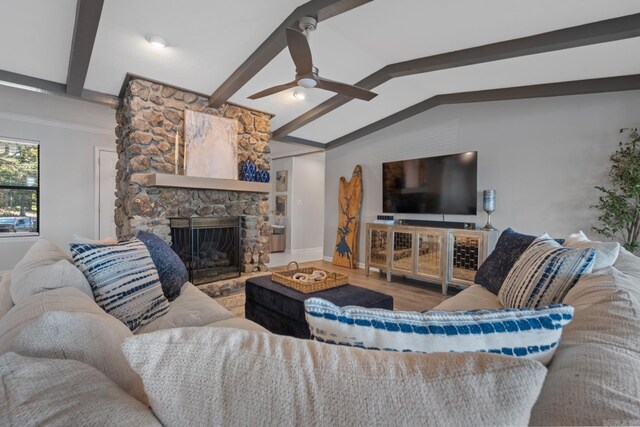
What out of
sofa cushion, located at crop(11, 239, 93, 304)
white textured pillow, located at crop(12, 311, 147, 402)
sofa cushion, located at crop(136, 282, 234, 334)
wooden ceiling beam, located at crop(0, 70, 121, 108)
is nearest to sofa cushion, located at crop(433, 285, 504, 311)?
sofa cushion, located at crop(136, 282, 234, 334)

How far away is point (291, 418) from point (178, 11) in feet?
9.45

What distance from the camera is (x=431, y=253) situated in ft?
12.8

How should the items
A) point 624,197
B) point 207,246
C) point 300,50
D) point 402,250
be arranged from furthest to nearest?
1. point 402,250
2. point 207,246
3. point 624,197
4. point 300,50

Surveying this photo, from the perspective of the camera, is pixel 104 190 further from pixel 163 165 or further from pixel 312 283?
pixel 312 283

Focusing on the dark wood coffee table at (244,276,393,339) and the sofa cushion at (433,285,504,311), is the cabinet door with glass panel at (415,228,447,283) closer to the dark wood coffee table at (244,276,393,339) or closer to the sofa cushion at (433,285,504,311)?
the sofa cushion at (433,285,504,311)

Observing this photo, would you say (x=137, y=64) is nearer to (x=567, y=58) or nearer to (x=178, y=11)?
(x=178, y=11)

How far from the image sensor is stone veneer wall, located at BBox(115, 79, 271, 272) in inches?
128

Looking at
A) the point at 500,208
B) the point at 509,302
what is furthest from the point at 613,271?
the point at 500,208

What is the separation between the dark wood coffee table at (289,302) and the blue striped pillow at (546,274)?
82 centimetres

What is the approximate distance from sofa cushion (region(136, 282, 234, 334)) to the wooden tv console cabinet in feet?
9.71

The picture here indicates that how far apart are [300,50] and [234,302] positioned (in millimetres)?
2600

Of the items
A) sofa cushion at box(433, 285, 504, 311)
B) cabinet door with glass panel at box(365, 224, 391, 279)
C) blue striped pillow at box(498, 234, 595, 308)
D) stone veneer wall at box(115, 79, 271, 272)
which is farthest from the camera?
cabinet door with glass panel at box(365, 224, 391, 279)

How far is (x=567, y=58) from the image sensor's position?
2678 mm

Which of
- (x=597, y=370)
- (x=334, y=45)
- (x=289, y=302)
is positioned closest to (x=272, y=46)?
(x=334, y=45)
